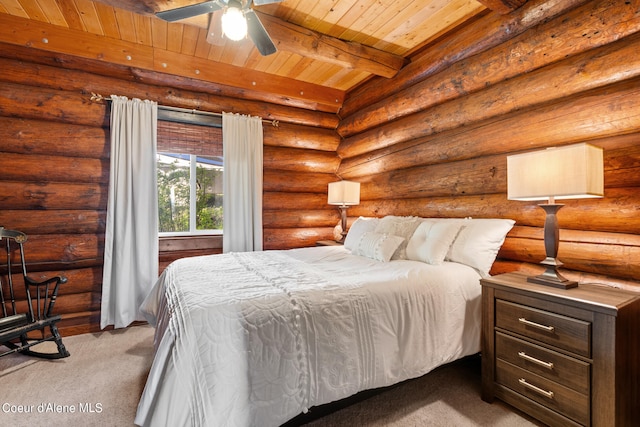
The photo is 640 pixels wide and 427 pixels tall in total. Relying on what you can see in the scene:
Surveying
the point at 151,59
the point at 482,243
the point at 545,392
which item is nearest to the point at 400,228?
the point at 482,243

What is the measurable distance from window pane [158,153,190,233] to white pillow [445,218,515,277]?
121 inches

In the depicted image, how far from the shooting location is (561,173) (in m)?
1.60

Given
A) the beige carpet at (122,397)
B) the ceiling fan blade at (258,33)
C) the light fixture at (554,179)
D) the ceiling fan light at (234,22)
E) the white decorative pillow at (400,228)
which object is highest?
the ceiling fan blade at (258,33)

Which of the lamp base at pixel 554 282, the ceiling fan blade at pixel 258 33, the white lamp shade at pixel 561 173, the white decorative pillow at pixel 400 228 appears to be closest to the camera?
the white lamp shade at pixel 561 173

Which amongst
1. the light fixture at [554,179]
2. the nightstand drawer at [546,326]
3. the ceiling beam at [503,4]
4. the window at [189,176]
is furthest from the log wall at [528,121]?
the window at [189,176]

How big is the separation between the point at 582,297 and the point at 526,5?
1.98 meters

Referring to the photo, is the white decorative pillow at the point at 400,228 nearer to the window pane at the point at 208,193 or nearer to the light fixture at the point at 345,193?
the light fixture at the point at 345,193

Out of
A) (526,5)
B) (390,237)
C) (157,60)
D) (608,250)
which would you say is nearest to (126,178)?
(157,60)

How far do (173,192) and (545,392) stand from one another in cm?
383

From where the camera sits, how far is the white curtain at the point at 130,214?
9.84ft

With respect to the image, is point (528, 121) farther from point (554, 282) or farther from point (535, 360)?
point (535, 360)

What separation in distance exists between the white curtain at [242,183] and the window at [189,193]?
0.30 meters

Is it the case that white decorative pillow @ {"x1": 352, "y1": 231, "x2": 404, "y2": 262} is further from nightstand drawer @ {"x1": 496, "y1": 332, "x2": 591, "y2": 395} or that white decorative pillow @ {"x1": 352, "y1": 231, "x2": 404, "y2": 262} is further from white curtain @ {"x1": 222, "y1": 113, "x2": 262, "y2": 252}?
white curtain @ {"x1": 222, "y1": 113, "x2": 262, "y2": 252}

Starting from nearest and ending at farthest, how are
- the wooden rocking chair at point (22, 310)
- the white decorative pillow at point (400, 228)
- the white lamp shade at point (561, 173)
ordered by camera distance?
the white lamp shade at point (561, 173) < the wooden rocking chair at point (22, 310) < the white decorative pillow at point (400, 228)
